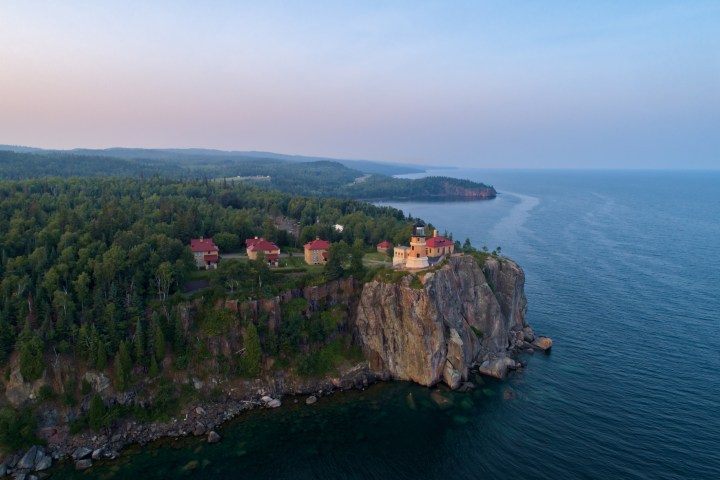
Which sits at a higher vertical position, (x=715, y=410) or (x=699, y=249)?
(x=699, y=249)

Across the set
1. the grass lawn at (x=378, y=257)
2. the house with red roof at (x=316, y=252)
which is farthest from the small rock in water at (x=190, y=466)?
the grass lawn at (x=378, y=257)

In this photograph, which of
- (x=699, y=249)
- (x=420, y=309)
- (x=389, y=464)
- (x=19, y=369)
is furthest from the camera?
(x=699, y=249)

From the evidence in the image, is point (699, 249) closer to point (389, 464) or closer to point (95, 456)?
point (389, 464)

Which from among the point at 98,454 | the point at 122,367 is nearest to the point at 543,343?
the point at 122,367

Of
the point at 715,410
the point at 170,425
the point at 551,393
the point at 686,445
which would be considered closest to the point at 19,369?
the point at 170,425

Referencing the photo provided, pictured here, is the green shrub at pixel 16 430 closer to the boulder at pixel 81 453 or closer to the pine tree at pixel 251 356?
the boulder at pixel 81 453

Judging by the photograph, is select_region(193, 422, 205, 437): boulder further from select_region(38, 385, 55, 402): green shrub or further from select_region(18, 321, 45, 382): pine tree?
select_region(18, 321, 45, 382): pine tree
